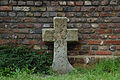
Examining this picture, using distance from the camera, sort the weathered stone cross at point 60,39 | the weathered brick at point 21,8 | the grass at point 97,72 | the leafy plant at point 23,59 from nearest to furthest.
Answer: the grass at point 97,72, the leafy plant at point 23,59, the weathered stone cross at point 60,39, the weathered brick at point 21,8

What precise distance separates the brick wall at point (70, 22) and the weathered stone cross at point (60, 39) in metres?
0.28

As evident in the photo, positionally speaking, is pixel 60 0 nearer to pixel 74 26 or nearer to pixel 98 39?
pixel 74 26

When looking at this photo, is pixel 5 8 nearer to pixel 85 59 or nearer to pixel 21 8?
pixel 21 8

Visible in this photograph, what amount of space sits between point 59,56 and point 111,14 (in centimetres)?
145

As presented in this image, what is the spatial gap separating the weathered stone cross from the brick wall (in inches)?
11.0

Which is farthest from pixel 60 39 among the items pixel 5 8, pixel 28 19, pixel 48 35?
pixel 5 8

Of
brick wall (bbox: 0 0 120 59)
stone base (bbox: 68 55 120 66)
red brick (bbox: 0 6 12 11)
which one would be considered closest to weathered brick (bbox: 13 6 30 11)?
brick wall (bbox: 0 0 120 59)

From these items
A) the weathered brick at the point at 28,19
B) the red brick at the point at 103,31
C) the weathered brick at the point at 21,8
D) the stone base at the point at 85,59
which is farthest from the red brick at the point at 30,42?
the red brick at the point at 103,31

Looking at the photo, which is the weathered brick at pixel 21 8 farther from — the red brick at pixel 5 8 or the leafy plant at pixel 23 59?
the leafy plant at pixel 23 59

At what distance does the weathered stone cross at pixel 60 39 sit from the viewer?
429 cm

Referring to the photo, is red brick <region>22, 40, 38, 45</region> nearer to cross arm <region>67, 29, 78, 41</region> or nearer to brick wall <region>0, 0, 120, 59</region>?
brick wall <region>0, 0, 120, 59</region>

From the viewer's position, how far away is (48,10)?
14.9ft

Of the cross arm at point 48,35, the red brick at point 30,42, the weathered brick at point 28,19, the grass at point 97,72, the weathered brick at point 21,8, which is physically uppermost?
the weathered brick at point 21,8

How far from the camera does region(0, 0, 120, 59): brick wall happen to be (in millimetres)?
4516
